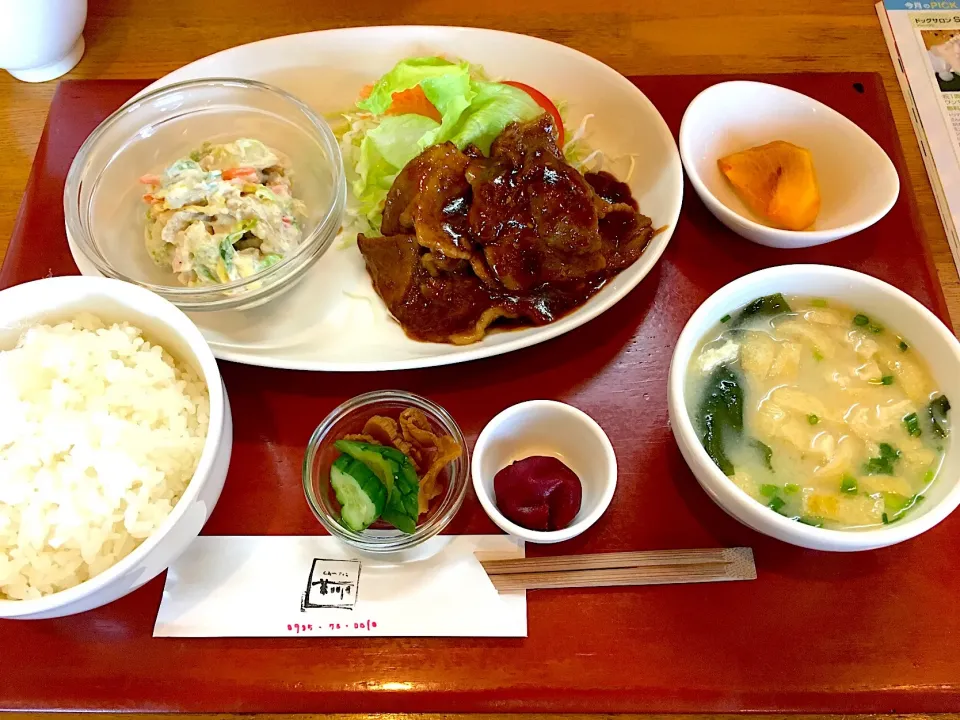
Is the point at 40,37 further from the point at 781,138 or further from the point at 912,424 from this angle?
the point at 912,424

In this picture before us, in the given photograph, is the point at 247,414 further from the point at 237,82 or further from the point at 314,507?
the point at 237,82

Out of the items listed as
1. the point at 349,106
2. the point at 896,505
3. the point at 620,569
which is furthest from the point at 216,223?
the point at 896,505

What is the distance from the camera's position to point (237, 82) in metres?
2.06

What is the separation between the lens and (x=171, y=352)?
1.66 metres

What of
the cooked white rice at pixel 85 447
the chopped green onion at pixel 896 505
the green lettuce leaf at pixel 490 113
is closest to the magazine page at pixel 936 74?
the chopped green onion at pixel 896 505

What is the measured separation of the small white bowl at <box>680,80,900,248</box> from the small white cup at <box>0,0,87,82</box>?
2.05 m

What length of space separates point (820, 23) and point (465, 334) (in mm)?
1986

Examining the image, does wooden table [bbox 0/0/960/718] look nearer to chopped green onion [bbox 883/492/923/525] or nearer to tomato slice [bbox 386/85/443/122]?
tomato slice [bbox 386/85/443/122]

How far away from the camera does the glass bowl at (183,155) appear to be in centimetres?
177

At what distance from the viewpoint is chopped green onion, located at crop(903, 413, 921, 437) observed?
1.45 metres

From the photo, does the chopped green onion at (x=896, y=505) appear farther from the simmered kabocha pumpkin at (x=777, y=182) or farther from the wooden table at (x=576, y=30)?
the wooden table at (x=576, y=30)

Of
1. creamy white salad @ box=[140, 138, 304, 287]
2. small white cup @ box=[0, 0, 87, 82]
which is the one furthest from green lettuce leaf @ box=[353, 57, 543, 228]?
small white cup @ box=[0, 0, 87, 82]

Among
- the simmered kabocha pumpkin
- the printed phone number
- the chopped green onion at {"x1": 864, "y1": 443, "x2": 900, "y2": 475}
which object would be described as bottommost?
the printed phone number

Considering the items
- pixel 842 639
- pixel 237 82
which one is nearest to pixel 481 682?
pixel 842 639
